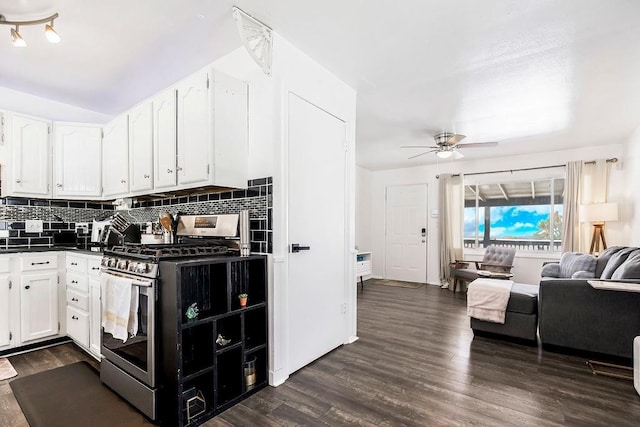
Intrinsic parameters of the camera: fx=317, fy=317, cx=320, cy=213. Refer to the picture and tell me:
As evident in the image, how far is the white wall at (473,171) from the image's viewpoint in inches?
191

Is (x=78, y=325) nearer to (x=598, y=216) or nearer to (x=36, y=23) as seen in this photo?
(x=36, y=23)

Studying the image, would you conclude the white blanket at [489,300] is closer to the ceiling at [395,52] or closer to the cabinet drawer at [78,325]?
the ceiling at [395,52]

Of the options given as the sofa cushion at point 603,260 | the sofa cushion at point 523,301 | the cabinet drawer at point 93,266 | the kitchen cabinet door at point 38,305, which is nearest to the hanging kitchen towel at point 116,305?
the cabinet drawer at point 93,266

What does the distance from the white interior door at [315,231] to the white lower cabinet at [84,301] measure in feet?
5.76

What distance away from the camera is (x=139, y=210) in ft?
12.0

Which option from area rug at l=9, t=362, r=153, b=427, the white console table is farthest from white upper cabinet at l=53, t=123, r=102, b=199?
the white console table

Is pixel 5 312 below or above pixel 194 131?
below

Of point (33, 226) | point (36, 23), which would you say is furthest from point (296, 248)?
point (33, 226)

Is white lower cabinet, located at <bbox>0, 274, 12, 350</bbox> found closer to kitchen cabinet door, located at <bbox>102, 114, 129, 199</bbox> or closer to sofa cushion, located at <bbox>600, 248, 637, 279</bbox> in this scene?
kitchen cabinet door, located at <bbox>102, 114, 129, 199</bbox>

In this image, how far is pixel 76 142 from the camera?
→ 346 cm

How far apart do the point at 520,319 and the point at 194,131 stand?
354 cm

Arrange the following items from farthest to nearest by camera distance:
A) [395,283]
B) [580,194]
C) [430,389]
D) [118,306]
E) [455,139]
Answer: [395,283], [580,194], [455,139], [430,389], [118,306]

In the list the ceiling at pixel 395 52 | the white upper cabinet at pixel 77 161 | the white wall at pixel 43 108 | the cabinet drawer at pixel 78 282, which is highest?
the ceiling at pixel 395 52

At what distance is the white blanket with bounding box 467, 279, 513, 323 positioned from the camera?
10.7 feet
